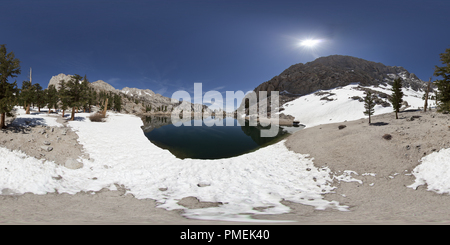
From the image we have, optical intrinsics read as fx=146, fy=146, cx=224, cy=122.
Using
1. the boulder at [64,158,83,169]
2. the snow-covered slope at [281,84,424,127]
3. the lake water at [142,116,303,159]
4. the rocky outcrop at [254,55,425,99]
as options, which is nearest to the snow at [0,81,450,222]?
the boulder at [64,158,83,169]

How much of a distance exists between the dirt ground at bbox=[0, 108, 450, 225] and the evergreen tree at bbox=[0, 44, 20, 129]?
2069 millimetres

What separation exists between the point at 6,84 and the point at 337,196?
30879 mm

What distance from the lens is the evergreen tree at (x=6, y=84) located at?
46.4 ft

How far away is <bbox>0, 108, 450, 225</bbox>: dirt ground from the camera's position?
5.70 metres

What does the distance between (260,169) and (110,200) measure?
37.8 ft

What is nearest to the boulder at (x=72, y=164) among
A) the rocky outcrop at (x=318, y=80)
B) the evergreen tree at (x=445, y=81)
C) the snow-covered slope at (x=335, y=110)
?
the evergreen tree at (x=445, y=81)

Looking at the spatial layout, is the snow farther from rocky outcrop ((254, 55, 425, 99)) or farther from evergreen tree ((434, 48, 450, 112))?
rocky outcrop ((254, 55, 425, 99))

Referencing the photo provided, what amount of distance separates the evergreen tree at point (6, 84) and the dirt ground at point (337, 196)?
2.07 metres

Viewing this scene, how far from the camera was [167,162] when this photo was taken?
1483 cm

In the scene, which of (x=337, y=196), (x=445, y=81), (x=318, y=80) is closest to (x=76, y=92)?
(x=337, y=196)

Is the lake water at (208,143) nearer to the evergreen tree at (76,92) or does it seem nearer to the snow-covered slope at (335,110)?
the evergreen tree at (76,92)
